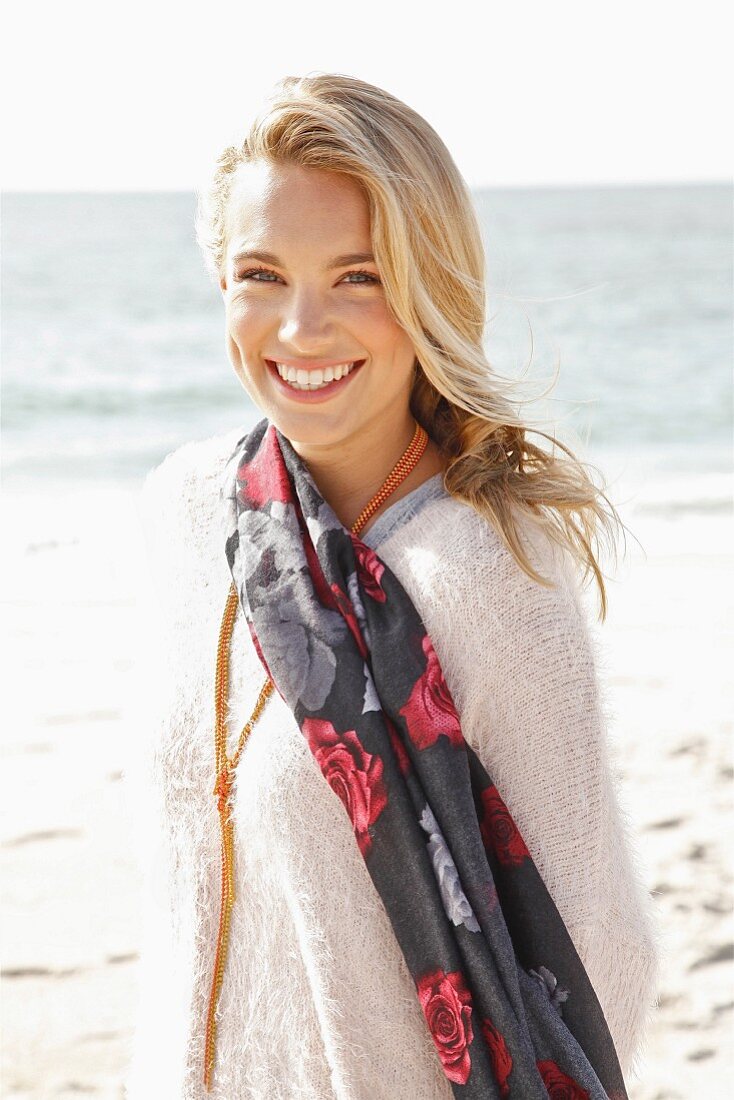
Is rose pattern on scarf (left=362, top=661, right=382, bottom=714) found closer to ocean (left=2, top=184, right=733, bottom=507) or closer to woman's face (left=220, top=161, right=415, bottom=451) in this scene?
woman's face (left=220, top=161, right=415, bottom=451)

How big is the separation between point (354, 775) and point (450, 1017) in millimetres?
336

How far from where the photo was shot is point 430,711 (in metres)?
1.65

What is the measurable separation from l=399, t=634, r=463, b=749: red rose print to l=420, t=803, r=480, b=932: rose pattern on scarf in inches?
3.8

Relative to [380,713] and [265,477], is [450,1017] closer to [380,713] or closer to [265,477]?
[380,713]

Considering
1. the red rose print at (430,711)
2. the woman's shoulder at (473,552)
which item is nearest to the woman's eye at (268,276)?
the woman's shoulder at (473,552)

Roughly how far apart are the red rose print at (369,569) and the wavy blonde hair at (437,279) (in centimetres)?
15

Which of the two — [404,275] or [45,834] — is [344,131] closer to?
[404,275]

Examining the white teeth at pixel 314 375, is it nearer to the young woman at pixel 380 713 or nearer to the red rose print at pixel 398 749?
the young woman at pixel 380 713

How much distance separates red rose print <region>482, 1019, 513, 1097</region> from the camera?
5.25 ft

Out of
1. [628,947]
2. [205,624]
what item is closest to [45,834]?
[205,624]

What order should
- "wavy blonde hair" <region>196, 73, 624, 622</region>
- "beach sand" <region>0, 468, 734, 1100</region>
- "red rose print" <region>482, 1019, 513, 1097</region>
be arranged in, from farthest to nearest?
"beach sand" <region>0, 468, 734, 1100</region>
"wavy blonde hair" <region>196, 73, 624, 622</region>
"red rose print" <region>482, 1019, 513, 1097</region>

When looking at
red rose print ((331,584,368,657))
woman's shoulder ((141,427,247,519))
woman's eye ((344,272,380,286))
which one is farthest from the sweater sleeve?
woman's shoulder ((141,427,247,519))

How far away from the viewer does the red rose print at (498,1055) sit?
1602 millimetres

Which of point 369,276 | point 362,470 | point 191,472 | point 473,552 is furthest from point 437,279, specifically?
point 191,472
